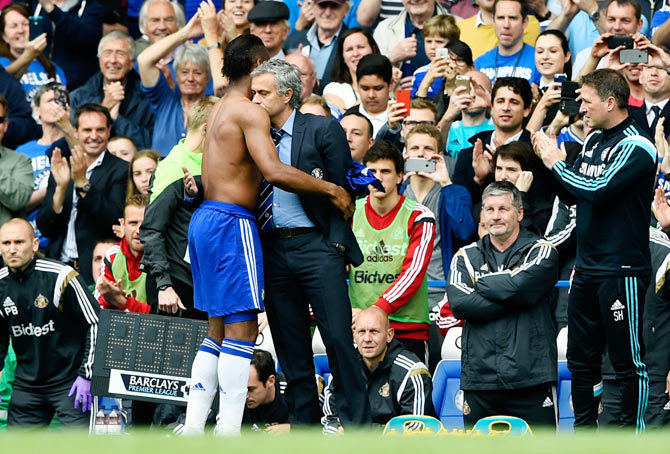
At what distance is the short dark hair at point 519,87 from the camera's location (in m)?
10.2

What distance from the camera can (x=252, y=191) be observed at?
7.11m

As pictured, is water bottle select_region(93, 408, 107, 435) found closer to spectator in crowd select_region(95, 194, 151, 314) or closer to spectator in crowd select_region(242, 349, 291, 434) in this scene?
spectator in crowd select_region(95, 194, 151, 314)

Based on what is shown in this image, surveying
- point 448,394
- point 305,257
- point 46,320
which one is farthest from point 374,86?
point 305,257

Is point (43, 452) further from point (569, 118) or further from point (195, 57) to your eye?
point (195, 57)

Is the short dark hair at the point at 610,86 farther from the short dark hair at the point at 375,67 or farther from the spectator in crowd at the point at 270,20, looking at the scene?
the spectator in crowd at the point at 270,20

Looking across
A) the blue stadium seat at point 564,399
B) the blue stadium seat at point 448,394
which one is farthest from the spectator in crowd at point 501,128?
the blue stadium seat at point 564,399

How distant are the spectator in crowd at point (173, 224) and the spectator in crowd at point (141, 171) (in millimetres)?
1601

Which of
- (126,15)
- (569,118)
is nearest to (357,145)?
(569,118)

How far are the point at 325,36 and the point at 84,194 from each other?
318 centimetres

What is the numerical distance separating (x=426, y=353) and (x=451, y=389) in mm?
447

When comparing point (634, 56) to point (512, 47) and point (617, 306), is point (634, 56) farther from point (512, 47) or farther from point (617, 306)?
point (617, 306)

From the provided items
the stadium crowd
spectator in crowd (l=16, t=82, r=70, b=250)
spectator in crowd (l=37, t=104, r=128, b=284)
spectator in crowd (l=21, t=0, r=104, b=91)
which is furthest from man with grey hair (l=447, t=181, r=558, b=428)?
spectator in crowd (l=21, t=0, r=104, b=91)

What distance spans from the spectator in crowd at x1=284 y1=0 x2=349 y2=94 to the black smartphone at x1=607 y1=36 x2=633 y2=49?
10.0ft

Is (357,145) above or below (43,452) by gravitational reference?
above
